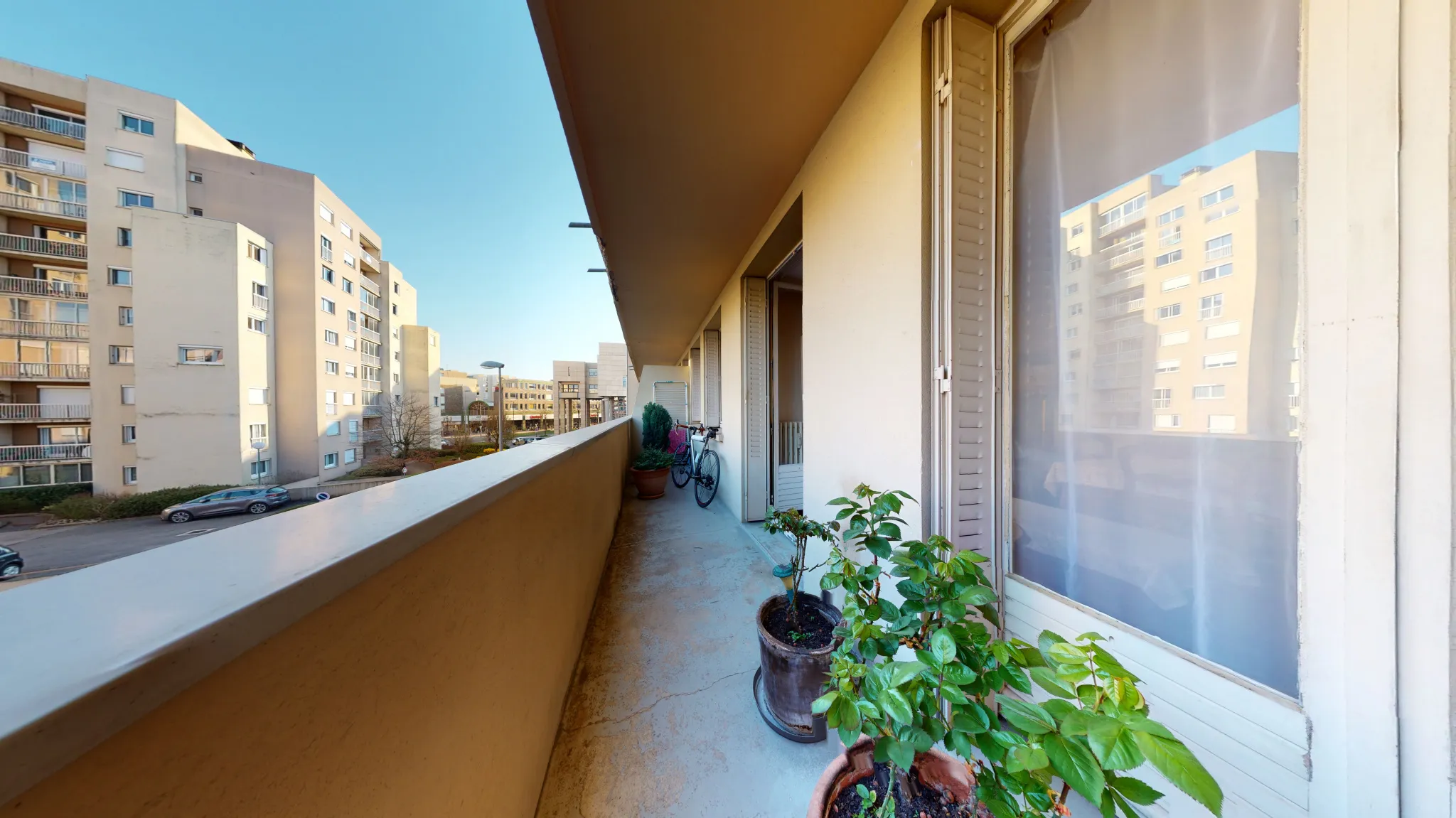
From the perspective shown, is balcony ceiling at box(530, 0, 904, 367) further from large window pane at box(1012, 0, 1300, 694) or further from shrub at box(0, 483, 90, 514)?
shrub at box(0, 483, 90, 514)

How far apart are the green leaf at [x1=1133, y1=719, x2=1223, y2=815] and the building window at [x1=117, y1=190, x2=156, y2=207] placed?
7074 mm

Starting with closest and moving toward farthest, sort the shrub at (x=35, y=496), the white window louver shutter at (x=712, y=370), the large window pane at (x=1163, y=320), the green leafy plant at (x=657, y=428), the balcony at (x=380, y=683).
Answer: the balcony at (x=380, y=683) < the large window pane at (x=1163, y=320) < the shrub at (x=35, y=496) < the white window louver shutter at (x=712, y=370) < the green leafy plant at (x=657, y=428)

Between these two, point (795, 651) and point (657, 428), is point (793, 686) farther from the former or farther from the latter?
point (657, 428)

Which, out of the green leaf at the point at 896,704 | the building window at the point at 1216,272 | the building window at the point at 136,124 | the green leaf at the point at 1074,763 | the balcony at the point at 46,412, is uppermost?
the building window at the point at 136,124

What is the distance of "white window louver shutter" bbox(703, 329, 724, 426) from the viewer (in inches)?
211

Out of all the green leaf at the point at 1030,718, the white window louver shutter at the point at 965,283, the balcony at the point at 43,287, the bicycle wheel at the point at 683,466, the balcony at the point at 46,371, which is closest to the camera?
the green leaf at the point at 1030,718

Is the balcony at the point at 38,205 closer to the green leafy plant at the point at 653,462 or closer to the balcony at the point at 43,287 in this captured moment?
the balcony at the point at 43,287

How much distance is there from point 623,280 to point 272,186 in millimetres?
6561

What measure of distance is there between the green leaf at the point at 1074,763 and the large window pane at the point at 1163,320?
64 centimetres

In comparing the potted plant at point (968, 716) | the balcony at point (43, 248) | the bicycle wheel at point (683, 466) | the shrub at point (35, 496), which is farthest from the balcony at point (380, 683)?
the balcony at point (43, 248)

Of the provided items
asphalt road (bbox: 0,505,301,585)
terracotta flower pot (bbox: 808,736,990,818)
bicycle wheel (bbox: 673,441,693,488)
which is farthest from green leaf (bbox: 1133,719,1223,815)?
bicycle wheel (bbox: 673,441,693,488)

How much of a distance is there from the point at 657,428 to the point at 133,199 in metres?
5.77

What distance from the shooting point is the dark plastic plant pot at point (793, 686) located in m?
1.44

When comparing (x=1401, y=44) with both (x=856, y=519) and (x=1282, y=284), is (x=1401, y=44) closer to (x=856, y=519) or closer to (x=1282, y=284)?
(x=1282, y=284)
